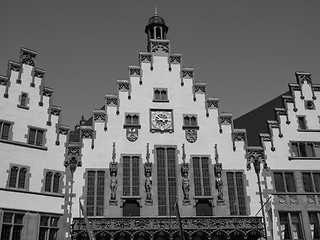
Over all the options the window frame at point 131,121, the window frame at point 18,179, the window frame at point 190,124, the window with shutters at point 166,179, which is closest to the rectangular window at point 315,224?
the window with shutters at point 166,179

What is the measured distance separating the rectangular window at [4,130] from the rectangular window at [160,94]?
11950 millimetres

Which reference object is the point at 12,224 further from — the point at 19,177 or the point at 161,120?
the point at 161,120

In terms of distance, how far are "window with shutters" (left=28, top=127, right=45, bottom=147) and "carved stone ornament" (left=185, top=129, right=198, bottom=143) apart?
11343mm

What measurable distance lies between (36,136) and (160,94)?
10.8m

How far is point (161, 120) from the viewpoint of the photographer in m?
36.6

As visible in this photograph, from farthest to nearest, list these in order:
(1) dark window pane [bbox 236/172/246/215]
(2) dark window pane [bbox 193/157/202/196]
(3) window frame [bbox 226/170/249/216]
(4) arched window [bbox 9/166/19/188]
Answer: (2) dark window pane [bbox 193/157/202/196]
(1) dark window pane [bbox 236/172/246/215]
(3) window frame [bbox 226/170/249/216]
(4) arched window [bbox 9/166/19/188]

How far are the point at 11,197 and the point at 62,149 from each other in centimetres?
547

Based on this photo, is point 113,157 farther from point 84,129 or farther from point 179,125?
point 179,125

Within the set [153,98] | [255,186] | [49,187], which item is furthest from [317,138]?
[49,187]

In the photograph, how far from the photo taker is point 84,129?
115 ft

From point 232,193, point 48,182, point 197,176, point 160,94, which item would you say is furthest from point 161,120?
point 48,182

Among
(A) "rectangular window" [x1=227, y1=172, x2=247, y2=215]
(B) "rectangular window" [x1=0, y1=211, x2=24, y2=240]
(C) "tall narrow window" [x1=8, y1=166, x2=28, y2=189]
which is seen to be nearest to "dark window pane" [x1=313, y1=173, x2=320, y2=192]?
(A) "rectangular window" [x1=227, y1=172, x2=247, y2=215]

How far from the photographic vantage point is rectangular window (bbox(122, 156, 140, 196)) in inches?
1323

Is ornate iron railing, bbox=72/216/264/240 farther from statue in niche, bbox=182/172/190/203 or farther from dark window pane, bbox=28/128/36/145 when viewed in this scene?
dark window pane, bbox=28/128/36/145
